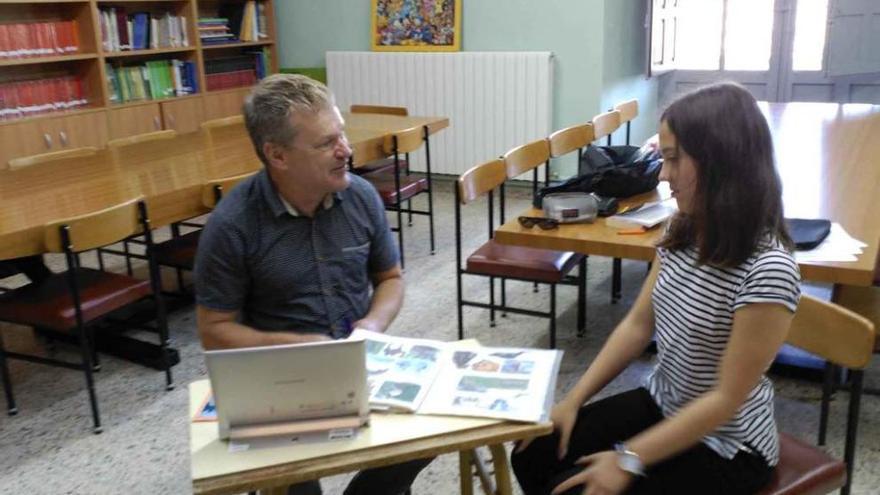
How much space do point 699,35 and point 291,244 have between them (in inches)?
209

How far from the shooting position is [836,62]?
546 centimetres

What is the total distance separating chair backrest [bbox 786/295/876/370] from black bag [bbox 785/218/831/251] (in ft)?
1.65

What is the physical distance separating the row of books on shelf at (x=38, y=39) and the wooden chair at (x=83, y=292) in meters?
2.29

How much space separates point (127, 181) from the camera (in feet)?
10.1

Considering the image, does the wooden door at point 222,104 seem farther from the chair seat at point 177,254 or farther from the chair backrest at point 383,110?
the chair seat at point 177,254

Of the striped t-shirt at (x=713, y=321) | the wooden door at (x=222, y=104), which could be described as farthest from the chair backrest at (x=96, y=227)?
the wooden door at (x=222, y=104)

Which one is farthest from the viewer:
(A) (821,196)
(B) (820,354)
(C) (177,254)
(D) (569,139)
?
(D) (569,139)

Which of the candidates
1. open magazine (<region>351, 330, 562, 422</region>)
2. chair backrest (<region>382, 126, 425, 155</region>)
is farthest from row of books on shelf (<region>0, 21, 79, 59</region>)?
open magazine (<region>351, 330, 562, 422</region>)

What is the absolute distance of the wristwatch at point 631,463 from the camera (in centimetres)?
→ 141

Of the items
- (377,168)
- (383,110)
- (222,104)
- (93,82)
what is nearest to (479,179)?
(377,168)

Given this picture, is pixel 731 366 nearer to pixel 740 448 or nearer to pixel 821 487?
pixel 740 448

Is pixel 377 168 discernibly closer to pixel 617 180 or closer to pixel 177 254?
pixel 177 254

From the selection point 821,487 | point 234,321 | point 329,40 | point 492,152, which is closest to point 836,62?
point 492,152

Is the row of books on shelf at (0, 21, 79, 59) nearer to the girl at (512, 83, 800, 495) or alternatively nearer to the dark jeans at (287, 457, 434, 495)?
the dark jeans at (287, 457, 434, 495)
